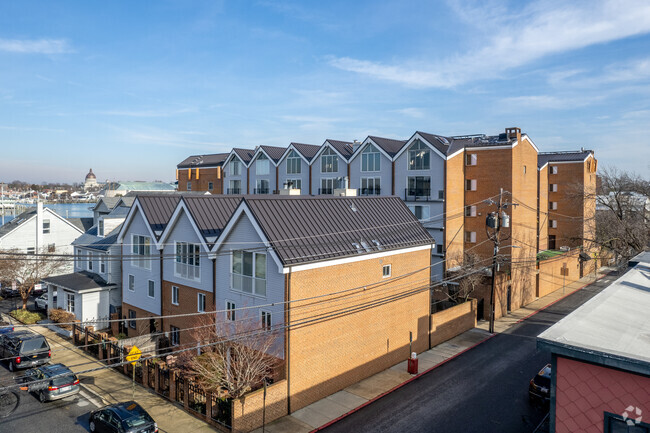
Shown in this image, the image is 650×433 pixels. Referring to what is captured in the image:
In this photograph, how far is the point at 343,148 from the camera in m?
53.5

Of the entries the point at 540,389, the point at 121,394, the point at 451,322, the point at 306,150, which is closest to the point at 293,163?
the point at 306,150

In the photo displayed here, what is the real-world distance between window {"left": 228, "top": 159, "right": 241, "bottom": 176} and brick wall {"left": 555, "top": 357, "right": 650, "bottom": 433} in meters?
60.3

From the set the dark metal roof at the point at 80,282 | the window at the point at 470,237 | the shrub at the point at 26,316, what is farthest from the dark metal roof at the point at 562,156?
the shrub at the point at 26,316

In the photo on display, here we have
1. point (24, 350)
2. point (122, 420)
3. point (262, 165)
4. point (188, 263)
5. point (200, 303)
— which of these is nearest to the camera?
point (122, 420)

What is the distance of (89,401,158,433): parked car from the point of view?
1681 cm

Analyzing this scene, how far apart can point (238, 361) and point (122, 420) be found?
16.0 ft

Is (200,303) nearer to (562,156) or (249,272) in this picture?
(249,272)

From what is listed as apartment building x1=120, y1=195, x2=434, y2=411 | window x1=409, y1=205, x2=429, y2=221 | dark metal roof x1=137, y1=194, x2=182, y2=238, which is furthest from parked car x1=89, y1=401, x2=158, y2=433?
window x1=409, y1=205, x2=429, y2=221

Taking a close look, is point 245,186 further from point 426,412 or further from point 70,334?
point 426,412

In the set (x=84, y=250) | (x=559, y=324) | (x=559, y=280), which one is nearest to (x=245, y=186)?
(x=84, y=250)

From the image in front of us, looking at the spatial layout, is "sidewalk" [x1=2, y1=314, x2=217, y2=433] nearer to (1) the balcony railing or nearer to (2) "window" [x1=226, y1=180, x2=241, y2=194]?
(1) the balcony railing

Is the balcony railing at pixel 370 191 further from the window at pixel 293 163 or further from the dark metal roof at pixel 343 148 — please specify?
the window at pixel 293 163

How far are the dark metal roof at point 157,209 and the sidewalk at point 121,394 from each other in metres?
8.79

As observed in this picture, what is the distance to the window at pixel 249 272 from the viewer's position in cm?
2169
